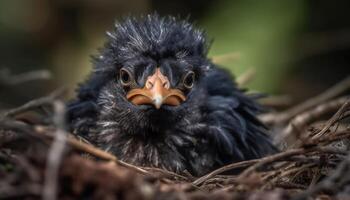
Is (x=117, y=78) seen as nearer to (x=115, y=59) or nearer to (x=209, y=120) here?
(x=115, y=59)

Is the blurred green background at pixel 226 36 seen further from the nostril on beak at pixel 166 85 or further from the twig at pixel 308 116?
the nostril on beak at pixel 166 85

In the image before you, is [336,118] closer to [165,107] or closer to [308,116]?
[165,107]

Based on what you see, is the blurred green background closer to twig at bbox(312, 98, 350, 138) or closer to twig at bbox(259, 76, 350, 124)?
twig at bbox(259, 76, 350, 124)

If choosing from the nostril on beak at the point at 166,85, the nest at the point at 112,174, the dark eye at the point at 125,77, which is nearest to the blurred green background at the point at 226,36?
the dark eye at the point at 125,77

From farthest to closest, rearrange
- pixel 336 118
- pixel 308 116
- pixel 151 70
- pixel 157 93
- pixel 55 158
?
1. pixel 308 116
2. pixel 151 70
3. pixel 157 93
4. pixel 336 118
5. pixel 55 158

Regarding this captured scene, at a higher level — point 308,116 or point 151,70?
point 308,116

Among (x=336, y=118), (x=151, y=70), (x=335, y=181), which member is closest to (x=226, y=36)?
(x=151, y=70)

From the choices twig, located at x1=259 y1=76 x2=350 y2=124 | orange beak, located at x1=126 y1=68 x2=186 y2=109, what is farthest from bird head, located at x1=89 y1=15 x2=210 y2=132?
Result: twig, located at x1=259 y1=76 x2=350 y2=124
